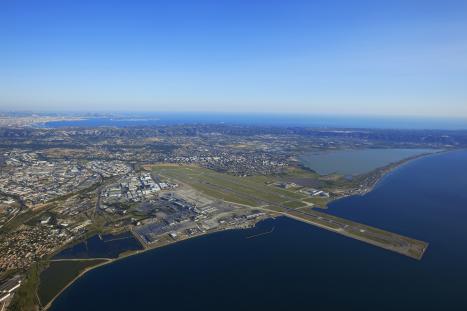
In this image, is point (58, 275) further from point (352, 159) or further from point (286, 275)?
point (352, 159)

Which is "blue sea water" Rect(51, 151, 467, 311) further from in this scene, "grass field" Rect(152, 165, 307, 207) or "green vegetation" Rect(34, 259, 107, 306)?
"grass field" Rect(152, 165, 307, 207)

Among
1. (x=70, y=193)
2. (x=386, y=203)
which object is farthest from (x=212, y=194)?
(x=386, y=203)

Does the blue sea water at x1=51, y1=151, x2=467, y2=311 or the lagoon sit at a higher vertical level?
the lagoon

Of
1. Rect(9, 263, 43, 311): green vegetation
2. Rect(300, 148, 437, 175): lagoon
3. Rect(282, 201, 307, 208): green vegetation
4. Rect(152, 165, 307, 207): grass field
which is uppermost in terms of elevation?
Rect(300, 148, 437, 175): lagoon

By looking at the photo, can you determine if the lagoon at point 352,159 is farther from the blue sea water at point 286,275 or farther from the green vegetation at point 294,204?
the blue sea water at point 286,275

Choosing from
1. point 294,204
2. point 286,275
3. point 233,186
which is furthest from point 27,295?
point 233,186

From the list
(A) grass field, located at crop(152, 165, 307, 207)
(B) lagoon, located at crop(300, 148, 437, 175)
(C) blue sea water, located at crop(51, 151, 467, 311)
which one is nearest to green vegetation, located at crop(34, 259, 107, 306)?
(C) blue sea water, located at crop(51, 151, 467, 311)

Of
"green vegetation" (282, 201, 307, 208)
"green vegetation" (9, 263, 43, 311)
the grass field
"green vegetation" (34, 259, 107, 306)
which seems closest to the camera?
"green vegetation" (9, 263, 43, 311)

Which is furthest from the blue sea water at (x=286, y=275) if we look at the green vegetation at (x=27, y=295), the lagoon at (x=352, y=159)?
the lagoon at (x=352, y=159)

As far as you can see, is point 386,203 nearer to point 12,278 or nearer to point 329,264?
point 329,264
